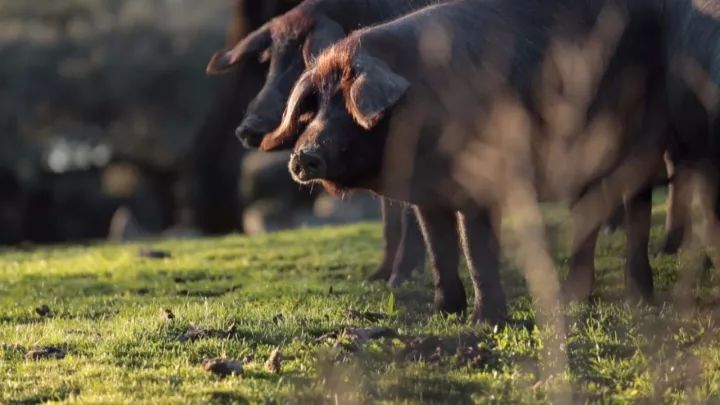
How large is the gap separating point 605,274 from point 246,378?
4.91 metres

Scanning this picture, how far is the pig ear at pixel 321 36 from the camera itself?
11008 millimetres

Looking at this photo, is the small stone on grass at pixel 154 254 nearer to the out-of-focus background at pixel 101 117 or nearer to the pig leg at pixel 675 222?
the pig leg at pixel 675 222

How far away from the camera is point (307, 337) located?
8258mm

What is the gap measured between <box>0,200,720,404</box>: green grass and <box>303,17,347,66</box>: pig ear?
208cm

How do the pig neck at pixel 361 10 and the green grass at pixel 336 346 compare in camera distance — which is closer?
the green grass at pixel 336 346

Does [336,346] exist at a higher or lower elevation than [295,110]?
lower

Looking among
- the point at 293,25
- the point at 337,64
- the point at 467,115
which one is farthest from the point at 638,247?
the point at 293,25

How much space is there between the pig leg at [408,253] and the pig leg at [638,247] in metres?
2.15

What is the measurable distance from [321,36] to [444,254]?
2.83 meters

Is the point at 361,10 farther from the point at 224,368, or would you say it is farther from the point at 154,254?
the point at 154,254

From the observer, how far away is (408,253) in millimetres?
11664

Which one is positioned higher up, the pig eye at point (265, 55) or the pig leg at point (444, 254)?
the pig eye at point (265, 55)

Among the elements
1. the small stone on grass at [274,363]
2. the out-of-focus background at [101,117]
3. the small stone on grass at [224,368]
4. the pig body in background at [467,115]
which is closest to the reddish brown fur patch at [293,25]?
the pig body in background at [467,115]

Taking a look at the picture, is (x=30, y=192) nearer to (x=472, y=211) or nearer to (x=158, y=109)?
(x=158, y=109)
